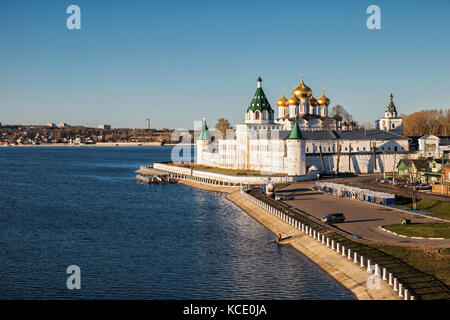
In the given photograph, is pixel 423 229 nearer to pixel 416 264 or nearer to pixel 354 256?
pixel 416 264

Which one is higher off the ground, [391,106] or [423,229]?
[391,106]

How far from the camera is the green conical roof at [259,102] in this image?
8688cm

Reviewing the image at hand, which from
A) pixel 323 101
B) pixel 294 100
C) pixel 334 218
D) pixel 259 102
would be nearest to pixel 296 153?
pixel 259 102

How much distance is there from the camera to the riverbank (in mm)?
26109

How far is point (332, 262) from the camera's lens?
3191 cm

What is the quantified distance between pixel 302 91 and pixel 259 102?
1069 cm

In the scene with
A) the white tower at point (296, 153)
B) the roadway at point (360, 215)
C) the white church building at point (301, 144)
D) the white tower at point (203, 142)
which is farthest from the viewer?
the white tower at point (203, 142)

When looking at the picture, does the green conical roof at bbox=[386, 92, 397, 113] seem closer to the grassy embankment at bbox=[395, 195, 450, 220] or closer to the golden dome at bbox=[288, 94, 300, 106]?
the golden dome at bbox=[288, 94, 300, 106]

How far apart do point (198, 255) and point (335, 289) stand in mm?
11213

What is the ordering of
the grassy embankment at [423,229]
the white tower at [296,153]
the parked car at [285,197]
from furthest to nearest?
1. the white tower at [296,153]
2. the parked car at [285,197]
3. the grassy embankment at [423,229]

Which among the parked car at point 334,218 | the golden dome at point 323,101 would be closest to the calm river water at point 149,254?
the parked car at point 334,218

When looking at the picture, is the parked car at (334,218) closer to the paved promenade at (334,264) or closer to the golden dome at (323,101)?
the paved promenade at (334,264)

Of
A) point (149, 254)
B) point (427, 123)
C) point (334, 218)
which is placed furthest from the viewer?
point (427, 123)

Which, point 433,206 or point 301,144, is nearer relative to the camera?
point 433,206
